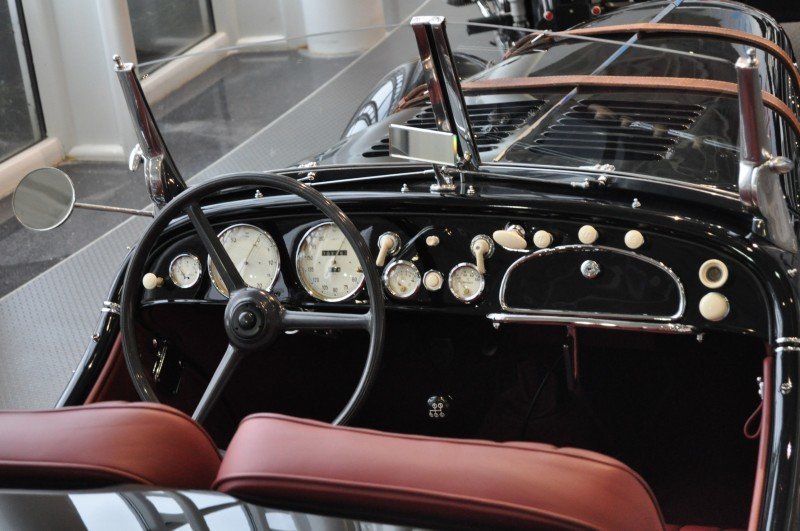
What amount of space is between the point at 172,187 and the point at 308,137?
301cm

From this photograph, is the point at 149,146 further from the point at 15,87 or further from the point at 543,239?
the point at 15,87

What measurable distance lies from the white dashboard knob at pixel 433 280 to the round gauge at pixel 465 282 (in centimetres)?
2

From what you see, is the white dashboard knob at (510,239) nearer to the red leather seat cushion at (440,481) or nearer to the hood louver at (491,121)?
the hood louver at (491,121)

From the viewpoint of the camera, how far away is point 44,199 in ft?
7.54

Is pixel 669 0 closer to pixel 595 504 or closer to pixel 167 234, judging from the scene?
pixel 167 234

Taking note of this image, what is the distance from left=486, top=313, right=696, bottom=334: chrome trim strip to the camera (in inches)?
76.4

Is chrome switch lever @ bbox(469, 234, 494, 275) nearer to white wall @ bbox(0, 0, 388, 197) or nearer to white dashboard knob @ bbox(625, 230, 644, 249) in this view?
white dashboard knob @ bbox(625, 230, 644, 249)

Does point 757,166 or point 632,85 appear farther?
point 632,85

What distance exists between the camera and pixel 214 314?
2.43 meters

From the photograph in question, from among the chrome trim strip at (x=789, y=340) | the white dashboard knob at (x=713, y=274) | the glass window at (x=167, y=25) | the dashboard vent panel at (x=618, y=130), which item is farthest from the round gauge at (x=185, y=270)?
the glass window at (x=167, y=25)

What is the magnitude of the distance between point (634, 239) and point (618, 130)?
471 millimetres

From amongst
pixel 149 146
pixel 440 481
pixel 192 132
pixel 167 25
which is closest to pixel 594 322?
pixel 440 481

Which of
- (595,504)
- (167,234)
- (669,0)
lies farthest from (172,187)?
(669,0)

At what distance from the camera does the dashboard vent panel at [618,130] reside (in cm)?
222
